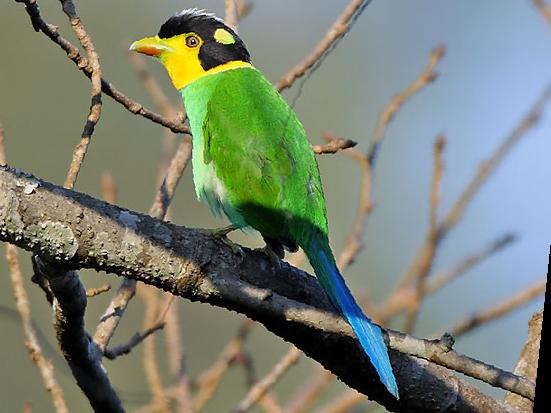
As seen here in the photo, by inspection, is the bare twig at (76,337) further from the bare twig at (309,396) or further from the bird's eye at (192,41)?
the bird's eye at (192,41)

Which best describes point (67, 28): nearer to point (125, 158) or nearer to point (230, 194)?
point (125, 158)

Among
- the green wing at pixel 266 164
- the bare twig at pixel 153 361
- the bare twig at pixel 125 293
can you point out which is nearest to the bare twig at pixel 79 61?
the bare twig at pixel 125 293

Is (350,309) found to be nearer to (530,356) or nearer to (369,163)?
(530,356)

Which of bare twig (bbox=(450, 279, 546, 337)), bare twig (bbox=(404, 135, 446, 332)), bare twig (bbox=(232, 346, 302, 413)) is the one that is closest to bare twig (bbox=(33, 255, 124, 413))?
bare twig (bbox=(232, 346, 302, 413))

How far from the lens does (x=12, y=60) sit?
9336mm

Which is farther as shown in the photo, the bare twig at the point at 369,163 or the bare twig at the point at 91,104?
the bare twig at the point at 369,163

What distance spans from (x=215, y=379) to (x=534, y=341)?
1.01 metres

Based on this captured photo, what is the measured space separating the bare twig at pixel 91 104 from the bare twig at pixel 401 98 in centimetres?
94

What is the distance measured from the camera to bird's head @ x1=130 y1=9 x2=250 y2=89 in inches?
150

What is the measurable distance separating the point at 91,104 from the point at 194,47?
1367mm

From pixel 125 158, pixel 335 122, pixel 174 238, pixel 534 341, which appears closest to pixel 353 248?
pixel 534 341

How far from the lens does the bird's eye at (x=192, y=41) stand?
12.7ft

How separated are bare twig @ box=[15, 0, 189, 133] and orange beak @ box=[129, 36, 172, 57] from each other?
94 cm

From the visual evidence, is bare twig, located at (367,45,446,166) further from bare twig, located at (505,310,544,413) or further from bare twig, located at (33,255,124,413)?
bare twig, located at (33,255,124,413)
